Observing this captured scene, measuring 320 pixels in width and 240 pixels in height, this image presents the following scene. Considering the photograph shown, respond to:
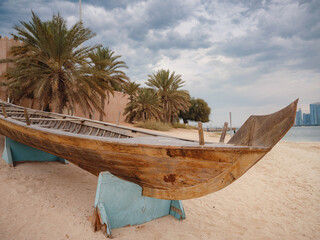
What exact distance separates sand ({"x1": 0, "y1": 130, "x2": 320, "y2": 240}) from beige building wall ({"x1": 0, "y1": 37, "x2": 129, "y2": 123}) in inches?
234

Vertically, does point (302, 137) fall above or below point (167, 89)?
below

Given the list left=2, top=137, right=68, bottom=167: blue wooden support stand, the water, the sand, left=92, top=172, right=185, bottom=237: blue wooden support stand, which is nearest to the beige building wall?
left=2, top=137, right=68, bottom=167: blue wooden support stand

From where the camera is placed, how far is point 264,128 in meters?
2.15

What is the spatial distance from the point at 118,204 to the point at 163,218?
1140mm

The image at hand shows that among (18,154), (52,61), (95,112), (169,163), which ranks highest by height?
(52,61)

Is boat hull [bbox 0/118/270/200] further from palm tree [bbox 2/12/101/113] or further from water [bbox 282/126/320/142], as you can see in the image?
water [bbox 282/126/320/142]

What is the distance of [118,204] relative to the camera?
2.98m

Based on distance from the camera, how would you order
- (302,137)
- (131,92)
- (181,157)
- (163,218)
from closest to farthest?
(181,157)
(163,218)
(131,92)
(302,137)

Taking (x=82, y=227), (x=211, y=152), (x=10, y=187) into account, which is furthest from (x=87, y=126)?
(x=211, y=152)

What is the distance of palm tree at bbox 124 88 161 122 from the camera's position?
1745 cm

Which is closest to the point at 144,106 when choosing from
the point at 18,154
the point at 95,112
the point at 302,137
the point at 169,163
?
the point at 95,112

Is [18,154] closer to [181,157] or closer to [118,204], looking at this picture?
[118,204]

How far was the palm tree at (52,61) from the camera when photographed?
8258mm

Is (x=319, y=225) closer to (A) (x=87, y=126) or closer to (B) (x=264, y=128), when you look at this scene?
(B) (x=264, y=128)
